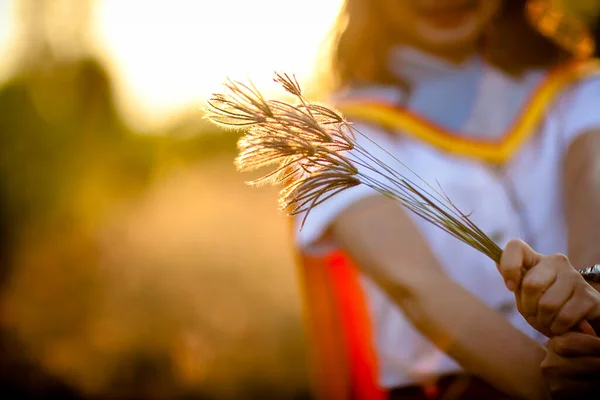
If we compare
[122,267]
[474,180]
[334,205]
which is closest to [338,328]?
[334,205]

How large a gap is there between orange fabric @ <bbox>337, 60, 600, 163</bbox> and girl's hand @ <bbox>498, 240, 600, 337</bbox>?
36.2 inches

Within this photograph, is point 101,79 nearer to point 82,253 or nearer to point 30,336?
point 82,253

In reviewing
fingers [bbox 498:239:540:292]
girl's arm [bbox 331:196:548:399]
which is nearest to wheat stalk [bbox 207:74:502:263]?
fingers [bbox 498:239:540:292]

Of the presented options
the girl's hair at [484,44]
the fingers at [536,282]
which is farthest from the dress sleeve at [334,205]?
the fingers at [536,282]

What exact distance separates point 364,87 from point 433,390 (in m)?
1.01

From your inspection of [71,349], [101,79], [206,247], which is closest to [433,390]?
[71,349]

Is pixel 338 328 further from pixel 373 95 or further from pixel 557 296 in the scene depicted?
pixel 557 296

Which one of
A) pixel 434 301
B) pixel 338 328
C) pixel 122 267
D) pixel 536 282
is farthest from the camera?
pixel 122 267

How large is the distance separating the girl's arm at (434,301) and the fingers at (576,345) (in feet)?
0.74

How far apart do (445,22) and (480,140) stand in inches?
15.7

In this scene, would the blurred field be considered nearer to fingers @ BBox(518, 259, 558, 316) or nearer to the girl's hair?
the girl's hair

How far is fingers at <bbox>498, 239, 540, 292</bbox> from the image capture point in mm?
1186

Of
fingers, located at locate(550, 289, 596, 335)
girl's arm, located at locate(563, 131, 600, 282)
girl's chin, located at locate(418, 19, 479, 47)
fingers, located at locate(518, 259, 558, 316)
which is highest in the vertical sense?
girl's chin, located at locate(418, 19, 479, 47)

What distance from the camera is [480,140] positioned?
211cm
